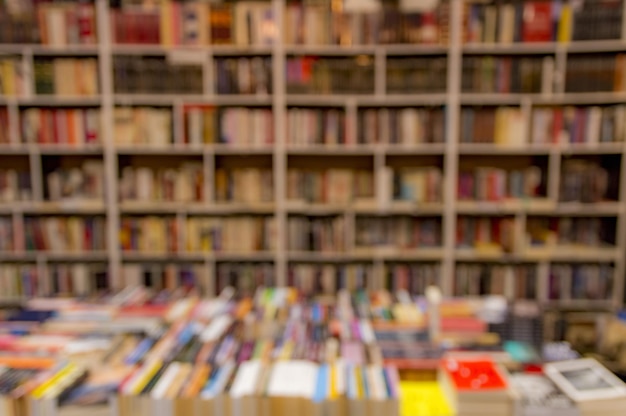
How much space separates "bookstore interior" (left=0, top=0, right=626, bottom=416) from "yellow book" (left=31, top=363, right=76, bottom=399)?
4.66 feet

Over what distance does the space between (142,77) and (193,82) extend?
1.04ft

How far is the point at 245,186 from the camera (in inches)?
137

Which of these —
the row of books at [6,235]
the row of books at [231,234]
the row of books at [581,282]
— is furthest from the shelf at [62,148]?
the row of books at [581,282]

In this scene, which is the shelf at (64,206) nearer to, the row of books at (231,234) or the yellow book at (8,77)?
the row of books at (231,234)

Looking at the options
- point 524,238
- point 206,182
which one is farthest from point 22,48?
point 524,238

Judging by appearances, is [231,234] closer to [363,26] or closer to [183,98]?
[183,98]

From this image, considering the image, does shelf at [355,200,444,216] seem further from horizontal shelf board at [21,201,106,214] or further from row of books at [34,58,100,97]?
row of books at [34,58,100,97]

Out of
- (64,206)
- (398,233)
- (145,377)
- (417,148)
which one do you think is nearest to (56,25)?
(64,206)

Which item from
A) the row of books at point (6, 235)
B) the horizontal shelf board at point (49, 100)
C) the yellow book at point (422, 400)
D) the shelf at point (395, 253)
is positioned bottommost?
the yellow book at point (422, 400)

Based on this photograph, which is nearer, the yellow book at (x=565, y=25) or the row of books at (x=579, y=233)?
the yellow book at (x=565, y=25)

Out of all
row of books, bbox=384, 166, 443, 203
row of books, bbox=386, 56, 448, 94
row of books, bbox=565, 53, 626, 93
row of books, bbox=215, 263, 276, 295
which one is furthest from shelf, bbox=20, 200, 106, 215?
row of books, bbox=565, 53, 626, 93

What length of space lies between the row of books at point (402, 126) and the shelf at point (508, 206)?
0.45m

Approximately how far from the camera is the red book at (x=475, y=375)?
56.1 inches

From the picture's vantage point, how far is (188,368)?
1.58 metres
